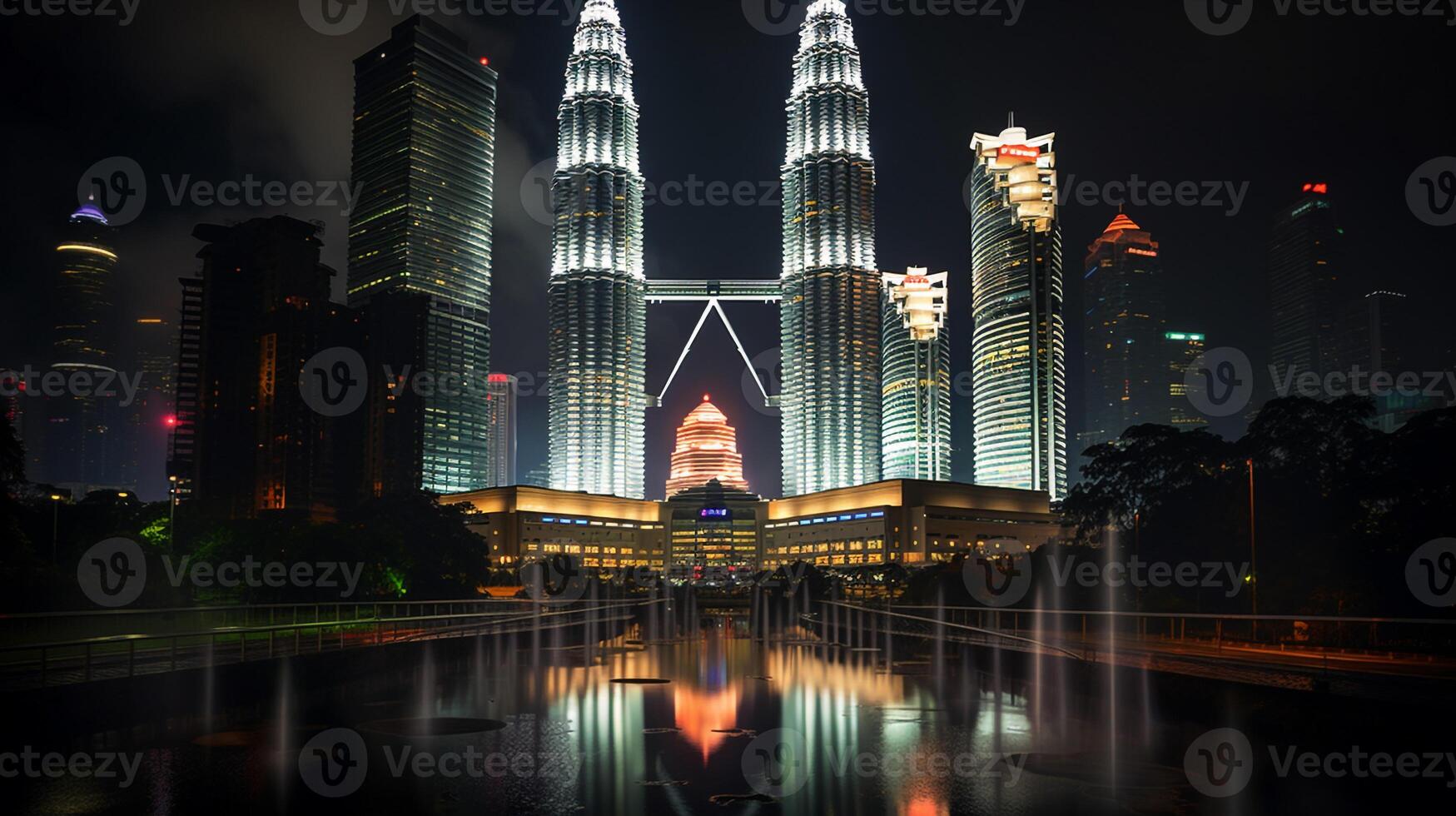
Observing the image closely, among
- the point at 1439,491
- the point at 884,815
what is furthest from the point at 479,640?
the point at 1439,491

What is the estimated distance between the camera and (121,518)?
73.1 m

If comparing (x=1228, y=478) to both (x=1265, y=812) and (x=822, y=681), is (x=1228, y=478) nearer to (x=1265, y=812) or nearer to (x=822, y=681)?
(x=822, y=681)

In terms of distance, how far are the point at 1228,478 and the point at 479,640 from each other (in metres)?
46.2
